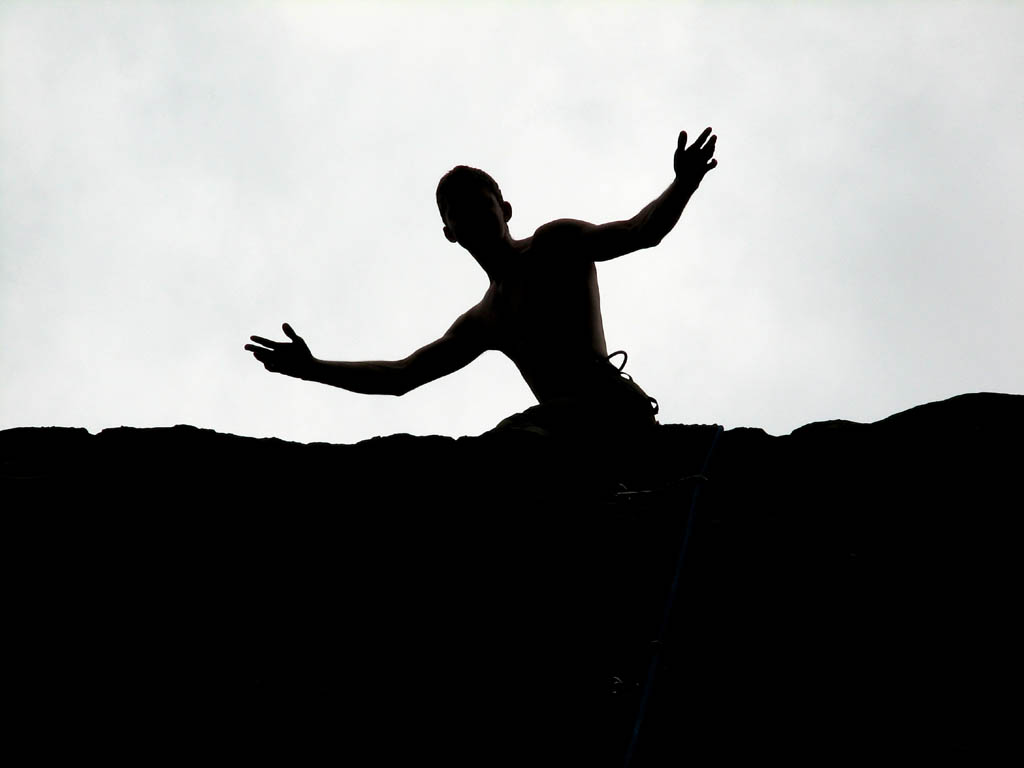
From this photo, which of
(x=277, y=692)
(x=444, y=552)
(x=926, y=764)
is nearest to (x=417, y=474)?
(x=444, y=552)

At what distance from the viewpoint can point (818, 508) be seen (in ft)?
9.87

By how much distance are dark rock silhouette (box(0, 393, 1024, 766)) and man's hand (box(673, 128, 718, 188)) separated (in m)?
1.10

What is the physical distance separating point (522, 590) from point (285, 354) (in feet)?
6.16

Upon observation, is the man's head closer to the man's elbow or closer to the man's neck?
the man's neck

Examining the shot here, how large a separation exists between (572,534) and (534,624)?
250 mm

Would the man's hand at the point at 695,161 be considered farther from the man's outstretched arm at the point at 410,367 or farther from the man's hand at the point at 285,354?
the man's hand at the point at 285,354

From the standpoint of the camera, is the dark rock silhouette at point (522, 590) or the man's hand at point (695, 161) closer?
the dark rock silhouette at point (522, 590)

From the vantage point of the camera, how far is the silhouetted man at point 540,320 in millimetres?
3887

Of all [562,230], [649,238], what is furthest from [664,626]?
[562,230]

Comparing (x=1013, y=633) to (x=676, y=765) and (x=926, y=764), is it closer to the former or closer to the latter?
(x=926, y=764)

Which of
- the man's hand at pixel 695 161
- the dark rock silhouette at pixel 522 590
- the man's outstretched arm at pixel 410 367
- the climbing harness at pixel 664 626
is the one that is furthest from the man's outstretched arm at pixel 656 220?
the climbing harness at pixel 664 626

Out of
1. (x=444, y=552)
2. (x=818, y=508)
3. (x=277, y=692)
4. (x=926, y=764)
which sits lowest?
(x=277, y=692)

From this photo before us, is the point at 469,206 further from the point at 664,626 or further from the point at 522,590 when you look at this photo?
the point at 664,626

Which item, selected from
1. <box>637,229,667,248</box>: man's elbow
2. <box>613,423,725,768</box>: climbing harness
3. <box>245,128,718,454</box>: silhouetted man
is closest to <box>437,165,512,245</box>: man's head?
<box>245,128,718,454</box>: silhouetted man
